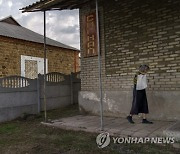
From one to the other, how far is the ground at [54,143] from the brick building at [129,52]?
192cm

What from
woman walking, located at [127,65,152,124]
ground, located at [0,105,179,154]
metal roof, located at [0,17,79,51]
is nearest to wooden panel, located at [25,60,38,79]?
metal roof, located at [0,17,79,51]

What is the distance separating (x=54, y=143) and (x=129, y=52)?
3345mm

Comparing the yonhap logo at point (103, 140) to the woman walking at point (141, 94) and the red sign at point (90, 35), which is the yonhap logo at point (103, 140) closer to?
the woman walking at point (141, 94)

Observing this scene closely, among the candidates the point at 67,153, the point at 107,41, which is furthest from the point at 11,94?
the point at 67,153

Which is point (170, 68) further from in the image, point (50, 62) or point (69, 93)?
point (50, 62)

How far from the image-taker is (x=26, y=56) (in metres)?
12.4

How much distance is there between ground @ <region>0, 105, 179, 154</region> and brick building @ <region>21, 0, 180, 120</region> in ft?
6.31

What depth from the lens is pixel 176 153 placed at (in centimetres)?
386

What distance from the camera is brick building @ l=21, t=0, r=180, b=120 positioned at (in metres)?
5.95

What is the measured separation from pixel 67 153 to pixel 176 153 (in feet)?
5.87

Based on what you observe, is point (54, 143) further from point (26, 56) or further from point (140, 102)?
point (26, 56)

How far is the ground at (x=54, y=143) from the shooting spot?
4.12 m

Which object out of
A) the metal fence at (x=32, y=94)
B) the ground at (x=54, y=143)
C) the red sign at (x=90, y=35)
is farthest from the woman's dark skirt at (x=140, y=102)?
the metal fence at (x=32, y=94)

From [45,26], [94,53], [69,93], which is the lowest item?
[69,93]
